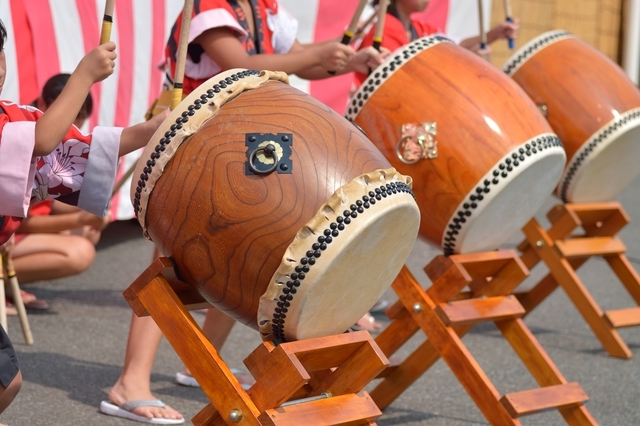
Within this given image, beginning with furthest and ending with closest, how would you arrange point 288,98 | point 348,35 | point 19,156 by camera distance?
point 348,35, point 288,98, point 19,156

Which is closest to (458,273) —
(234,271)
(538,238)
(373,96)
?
(373,96)

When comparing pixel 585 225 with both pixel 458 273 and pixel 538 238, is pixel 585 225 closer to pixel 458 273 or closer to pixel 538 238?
pixel 538 238

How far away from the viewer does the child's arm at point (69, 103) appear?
1.49 metres

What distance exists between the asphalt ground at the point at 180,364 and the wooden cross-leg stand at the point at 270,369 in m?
0.67

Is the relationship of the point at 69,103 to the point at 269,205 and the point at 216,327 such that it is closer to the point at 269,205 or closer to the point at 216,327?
the point at 269,205

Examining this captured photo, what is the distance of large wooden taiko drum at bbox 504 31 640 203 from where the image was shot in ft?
9.40

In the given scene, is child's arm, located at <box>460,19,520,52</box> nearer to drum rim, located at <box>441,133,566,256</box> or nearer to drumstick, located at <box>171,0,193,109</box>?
drum rim, located at <box>441,133,566,256</box>

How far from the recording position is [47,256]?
10.2 feet

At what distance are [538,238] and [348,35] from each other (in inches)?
45.1

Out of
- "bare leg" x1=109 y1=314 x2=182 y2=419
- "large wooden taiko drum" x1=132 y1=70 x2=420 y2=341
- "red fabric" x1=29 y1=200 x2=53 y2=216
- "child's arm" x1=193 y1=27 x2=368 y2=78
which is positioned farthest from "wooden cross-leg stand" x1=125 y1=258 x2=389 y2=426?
"red fabric" x1=29 y1=200 x2=53 y2=216

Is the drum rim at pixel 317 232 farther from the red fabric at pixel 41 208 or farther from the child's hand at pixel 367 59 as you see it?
the red fabric at pixel 41 208

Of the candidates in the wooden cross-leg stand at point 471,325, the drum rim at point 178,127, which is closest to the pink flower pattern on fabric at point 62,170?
the drum rim at point 178,127

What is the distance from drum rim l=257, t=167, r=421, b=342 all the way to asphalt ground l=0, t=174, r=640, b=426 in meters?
0.85

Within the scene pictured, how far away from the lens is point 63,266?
3.11 meters
